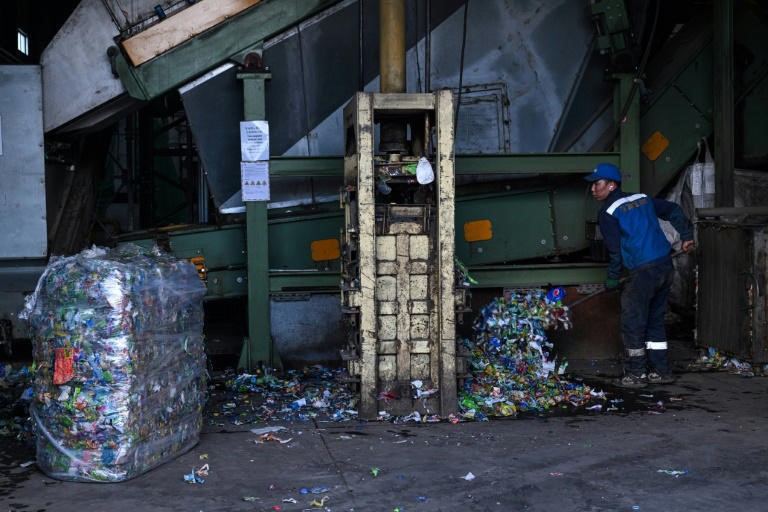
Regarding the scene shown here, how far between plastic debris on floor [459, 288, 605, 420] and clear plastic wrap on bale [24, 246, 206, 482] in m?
2.08

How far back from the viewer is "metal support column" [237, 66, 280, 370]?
6371 mm

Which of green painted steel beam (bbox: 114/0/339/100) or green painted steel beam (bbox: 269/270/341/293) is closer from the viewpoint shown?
green painted steel beam (bbox: 114/0/339/100)

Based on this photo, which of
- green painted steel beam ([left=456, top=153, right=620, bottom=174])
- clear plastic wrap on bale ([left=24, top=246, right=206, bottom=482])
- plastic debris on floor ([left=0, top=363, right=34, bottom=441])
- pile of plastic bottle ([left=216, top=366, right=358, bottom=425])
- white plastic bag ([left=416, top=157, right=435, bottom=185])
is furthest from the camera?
green painted steel beam ([left=456, top=153, right=620, bottom=174])

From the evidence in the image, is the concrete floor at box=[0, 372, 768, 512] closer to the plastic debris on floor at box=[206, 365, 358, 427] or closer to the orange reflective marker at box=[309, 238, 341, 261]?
the plastic debris on floor at box=[206, 365, 358, 427]

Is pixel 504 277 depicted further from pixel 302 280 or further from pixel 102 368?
pixel 102 368

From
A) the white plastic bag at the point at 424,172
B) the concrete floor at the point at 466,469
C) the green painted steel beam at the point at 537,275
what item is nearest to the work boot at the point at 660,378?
the concrete floor at the point at 466,469

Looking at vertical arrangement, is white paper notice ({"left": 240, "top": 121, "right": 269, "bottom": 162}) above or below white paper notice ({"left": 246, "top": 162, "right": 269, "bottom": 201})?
above

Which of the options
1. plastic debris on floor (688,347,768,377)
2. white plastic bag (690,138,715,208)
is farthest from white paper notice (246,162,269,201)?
white plastic bag (690,138,715,208)

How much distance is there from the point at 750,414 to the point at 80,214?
549 centimetres

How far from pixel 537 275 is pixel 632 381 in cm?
117

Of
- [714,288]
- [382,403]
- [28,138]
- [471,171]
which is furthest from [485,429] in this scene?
[28,138]

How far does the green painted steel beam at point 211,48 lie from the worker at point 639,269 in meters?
2.73

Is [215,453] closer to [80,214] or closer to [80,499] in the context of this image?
[80,499]

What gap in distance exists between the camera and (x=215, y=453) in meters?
4.42
